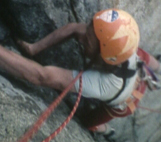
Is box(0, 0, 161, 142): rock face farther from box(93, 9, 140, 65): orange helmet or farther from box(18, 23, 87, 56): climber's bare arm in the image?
box(93, 9, 140, 65): orange helmet

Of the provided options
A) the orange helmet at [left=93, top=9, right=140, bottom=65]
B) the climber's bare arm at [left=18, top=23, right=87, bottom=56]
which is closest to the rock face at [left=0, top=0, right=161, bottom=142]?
the climber's bare arm at [left=18, top=23, right=87, bottom=56]

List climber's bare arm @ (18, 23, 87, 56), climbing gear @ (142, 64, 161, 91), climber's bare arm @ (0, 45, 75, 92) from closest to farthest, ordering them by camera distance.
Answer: climber's bare arm @ (0, 45, 75, 92), climber's bare arm @ (18, 23, 87, 56), climbing gear @ (142, 64, 161, 91)

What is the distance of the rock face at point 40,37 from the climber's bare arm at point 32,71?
0.21 m

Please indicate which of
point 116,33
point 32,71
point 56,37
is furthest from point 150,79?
point 32,71

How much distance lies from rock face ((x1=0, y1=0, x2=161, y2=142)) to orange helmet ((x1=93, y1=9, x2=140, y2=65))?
0.73 metres

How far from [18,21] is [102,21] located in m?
1.09

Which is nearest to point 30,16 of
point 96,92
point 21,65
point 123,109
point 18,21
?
point 18,21

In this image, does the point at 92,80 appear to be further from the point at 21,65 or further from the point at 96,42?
the point at 21,65

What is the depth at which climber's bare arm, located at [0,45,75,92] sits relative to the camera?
83.5 inches

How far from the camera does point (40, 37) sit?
2.96 metres

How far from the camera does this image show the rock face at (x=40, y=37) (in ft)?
7.13

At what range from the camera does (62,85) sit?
246 centimetres

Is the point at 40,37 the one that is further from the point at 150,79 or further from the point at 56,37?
the point at 150,79

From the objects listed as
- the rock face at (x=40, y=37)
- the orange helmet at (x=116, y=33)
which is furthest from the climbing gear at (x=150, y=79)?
the rock face at (x=40, y=37)
